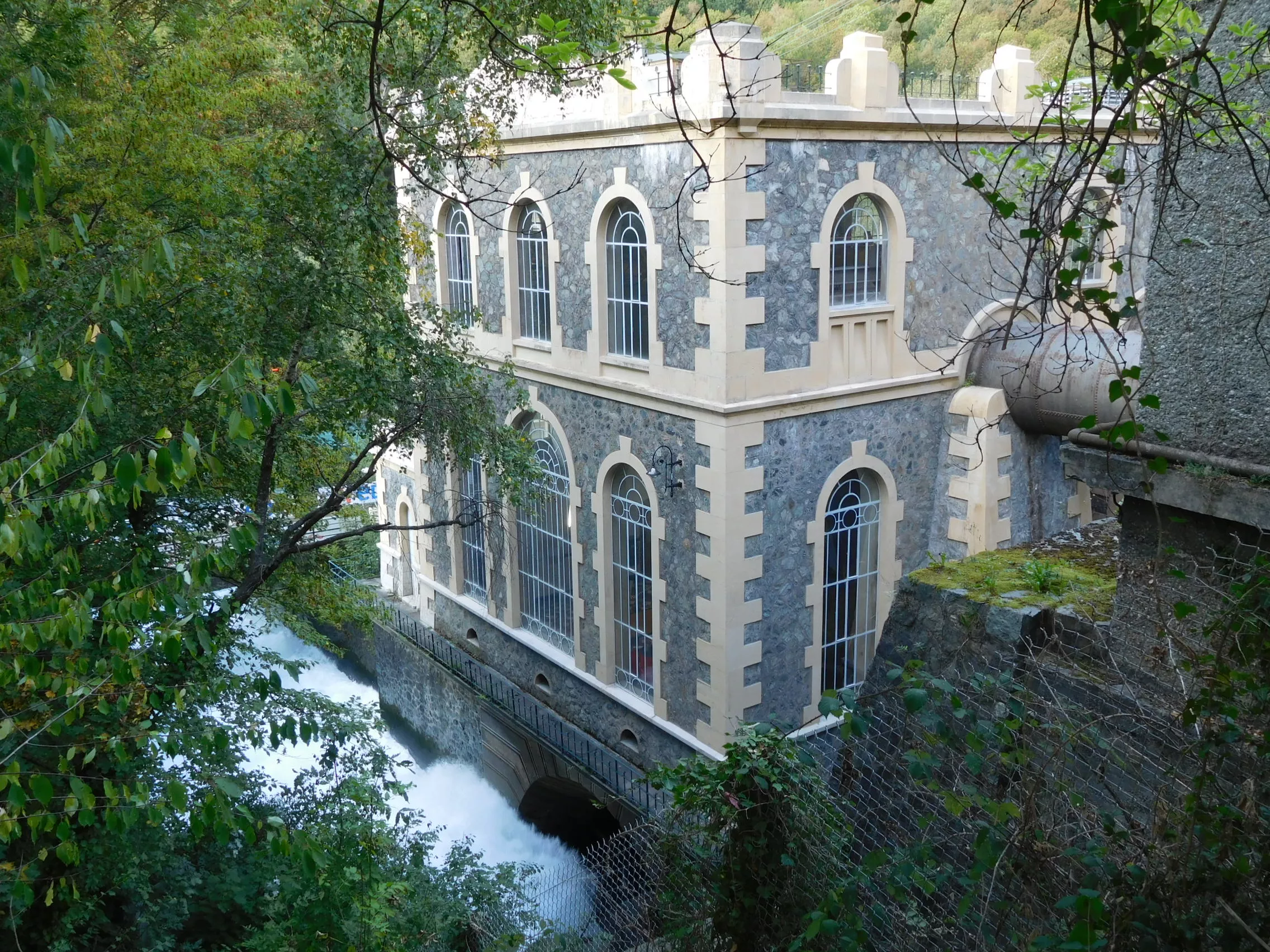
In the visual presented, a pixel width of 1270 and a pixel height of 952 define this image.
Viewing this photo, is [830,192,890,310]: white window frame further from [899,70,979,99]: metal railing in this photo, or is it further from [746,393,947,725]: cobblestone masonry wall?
[899,70,979,99]: metal railing

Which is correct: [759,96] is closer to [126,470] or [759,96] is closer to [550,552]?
[550,552]

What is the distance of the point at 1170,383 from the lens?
429 centimetres

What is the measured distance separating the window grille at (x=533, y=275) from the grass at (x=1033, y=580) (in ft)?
21.4

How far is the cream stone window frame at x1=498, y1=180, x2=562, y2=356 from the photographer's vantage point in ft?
36.7

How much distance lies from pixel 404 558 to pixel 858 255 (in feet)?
30.2

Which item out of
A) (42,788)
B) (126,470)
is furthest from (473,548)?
(126,470)

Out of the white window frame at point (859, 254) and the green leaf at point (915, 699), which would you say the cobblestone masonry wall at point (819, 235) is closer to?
the white window frame at point (859, 254)

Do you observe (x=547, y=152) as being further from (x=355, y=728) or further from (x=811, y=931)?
(x=811, y=931)

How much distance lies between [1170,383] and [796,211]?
550cm

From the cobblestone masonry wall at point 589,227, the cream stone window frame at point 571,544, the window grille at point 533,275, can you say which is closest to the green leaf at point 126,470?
the cobblestone masonry wall at point 589,227

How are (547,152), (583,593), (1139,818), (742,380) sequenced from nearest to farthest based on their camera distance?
(1139,818), (742,380), (547,152), (583,593)

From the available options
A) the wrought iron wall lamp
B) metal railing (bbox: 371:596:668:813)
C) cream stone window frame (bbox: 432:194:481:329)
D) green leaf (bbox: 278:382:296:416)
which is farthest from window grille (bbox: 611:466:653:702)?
green leaf (bbox: 278:382:296:416)

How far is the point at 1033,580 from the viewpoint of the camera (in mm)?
5535

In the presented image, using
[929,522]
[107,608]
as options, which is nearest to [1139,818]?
[107,608]
